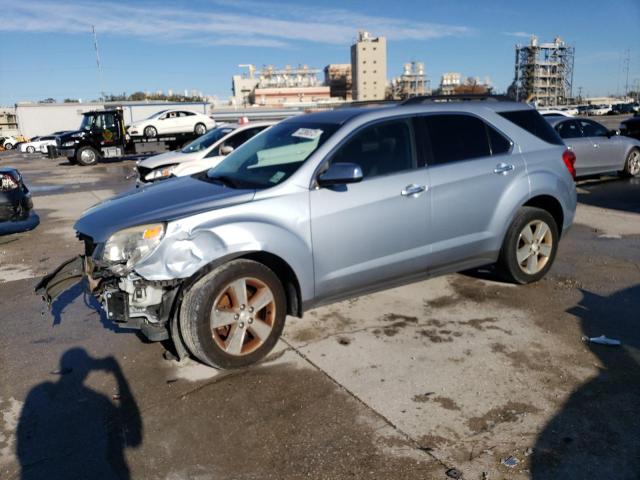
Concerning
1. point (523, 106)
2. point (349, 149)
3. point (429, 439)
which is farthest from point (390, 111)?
point (429, 439)

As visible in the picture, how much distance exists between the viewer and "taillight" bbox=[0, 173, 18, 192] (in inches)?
292

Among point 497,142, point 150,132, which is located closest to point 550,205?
point 497,142

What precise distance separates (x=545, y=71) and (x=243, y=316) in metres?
123

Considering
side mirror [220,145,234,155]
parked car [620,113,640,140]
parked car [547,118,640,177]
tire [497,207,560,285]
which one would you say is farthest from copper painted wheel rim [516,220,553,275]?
parked car [620,113,640,140]

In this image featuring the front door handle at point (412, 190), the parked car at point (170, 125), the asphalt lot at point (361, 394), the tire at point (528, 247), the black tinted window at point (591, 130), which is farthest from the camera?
the parked car at point (170, 125)

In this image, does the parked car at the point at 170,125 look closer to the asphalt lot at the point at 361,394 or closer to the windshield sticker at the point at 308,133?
the asphalt lot at the point at 361,394

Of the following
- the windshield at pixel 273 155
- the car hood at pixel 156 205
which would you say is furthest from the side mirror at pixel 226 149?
the car hood at pixel 156 205

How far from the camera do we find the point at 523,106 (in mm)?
5348

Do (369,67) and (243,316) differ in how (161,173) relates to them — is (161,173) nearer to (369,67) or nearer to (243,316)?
(243,316)

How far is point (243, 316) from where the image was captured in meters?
3.78

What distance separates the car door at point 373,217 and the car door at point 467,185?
0.17m

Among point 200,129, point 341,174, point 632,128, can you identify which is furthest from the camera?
point 200,129

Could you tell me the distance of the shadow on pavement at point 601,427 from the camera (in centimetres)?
268

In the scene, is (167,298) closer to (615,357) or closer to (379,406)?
(379,406)
